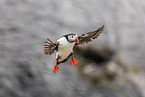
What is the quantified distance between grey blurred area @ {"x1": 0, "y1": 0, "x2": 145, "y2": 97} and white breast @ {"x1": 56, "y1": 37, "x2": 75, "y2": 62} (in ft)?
20.8

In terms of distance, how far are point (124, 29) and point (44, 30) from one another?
4.71 m

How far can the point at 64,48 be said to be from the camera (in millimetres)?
559

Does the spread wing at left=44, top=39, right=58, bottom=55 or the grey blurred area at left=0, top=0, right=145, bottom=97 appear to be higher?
the grey blurred area at left=0, top=0, right=145, bottom=97

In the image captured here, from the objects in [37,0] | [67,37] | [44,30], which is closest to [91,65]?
[44,30]

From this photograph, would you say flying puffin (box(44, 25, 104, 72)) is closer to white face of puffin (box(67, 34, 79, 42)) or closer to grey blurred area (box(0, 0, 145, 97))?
white face of puffin (box(67, 34, 79, 42))

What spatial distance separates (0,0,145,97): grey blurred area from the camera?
745cm

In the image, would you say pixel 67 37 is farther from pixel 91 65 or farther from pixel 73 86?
pixel 91 65

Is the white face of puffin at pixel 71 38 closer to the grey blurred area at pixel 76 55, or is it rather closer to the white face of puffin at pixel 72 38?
the white face of puffin at pixel 72 38

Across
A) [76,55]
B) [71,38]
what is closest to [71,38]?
[71,38]

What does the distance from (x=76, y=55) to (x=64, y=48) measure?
7.67 meters

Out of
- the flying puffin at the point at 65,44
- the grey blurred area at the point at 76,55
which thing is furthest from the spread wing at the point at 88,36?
the grey blurred area at the point at 76,55

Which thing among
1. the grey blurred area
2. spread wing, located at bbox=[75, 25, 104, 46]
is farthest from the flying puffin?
the grey blurred area

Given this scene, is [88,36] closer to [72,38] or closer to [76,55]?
[72,38]

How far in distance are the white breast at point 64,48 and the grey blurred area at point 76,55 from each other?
20.8 feet
